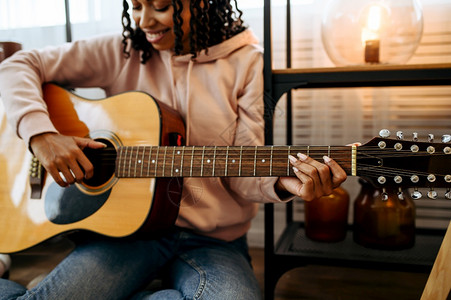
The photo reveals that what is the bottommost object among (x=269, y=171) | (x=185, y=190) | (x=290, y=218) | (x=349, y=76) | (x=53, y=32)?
(x=290, y=218)

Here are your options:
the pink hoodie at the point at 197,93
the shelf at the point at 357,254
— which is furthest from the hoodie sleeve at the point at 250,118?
the shelf at the point at 357,254

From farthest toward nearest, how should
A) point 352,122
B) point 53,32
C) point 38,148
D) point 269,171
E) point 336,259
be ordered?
point 53,32 < point 352,122 < point 336,259 < point 38,148 < point 269,171

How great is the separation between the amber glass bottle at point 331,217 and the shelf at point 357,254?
0.02 metres

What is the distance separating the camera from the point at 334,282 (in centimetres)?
133

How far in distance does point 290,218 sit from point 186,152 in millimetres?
790

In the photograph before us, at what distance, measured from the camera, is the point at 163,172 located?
0.87m

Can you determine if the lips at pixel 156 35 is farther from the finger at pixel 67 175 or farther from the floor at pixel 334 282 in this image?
the floor at pixel 334 282

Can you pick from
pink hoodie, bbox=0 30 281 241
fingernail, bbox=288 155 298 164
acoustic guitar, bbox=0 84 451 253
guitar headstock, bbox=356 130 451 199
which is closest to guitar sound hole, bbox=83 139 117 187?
acoustic guitar, bbox=0 84 451 253

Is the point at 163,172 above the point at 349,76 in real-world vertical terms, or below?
below

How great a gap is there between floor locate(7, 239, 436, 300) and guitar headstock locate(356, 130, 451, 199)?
0.64 metres

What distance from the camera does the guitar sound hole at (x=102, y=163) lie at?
3.14 ft

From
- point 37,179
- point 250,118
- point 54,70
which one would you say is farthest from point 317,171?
point 54,70

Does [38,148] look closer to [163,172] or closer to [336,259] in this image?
[163,172]

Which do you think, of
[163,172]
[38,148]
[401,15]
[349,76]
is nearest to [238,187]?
[163,172]
